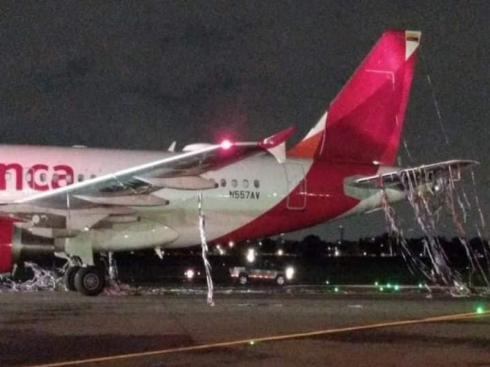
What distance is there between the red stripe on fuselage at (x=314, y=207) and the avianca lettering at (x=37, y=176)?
447 centimetres

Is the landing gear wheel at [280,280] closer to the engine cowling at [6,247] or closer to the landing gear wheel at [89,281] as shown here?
the landing gear wheel at [89,281]

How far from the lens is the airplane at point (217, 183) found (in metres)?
21.1

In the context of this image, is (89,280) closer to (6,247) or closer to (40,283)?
(6,247)

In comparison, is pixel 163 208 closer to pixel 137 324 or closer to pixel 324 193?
pixel 324 193

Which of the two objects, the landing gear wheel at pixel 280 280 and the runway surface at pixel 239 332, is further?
the landing gear wheel at pixel 280 280

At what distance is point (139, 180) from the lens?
2127 centimetres

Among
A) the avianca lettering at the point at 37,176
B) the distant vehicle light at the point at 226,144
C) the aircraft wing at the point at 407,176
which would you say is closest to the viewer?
the distant vehicle light at the point at 226,144

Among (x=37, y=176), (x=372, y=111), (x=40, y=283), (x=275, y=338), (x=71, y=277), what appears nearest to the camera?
(x=275, y=338)

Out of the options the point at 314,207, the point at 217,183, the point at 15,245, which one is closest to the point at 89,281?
the point at 15,245

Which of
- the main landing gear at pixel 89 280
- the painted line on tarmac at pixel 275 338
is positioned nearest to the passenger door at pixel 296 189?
the main landing gear at pixel 89 280

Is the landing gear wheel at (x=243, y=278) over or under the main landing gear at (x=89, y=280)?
over

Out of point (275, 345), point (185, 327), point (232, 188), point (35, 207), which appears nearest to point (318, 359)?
point (275, 345)

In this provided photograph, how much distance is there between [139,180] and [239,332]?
7854mm

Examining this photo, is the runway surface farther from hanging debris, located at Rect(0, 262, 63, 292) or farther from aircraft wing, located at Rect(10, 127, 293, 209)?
hanging debris, located at Rect(0, 262, 63, 292)
